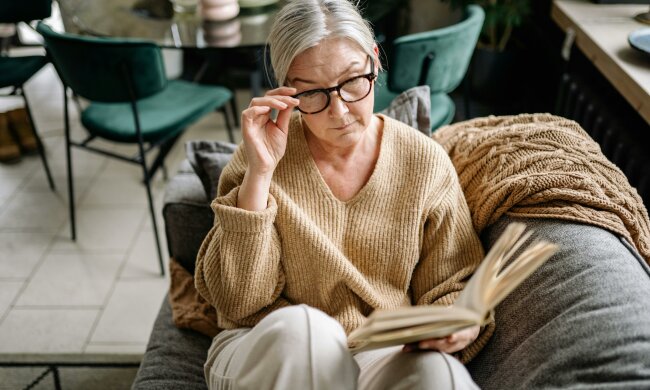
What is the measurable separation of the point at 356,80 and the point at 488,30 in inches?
84.6

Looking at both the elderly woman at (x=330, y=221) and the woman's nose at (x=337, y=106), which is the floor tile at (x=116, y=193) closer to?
the elderly woman at (x=330, y=221)

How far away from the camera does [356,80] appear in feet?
3.60

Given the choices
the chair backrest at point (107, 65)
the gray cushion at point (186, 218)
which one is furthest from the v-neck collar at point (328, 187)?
the chair backrest at point (107, 65)

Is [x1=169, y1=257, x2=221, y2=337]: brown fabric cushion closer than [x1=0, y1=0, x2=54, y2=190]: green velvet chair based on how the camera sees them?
Yes

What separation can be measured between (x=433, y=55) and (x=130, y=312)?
4.77 ft

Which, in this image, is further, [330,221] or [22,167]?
[22,167]

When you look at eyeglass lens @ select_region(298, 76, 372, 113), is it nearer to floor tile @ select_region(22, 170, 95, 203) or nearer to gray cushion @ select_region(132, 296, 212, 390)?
gray cushion @ select_region(132, 296, 212, 390)

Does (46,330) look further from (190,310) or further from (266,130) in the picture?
(266,130)

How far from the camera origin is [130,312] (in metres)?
2.08

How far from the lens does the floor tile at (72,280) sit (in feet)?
7.04

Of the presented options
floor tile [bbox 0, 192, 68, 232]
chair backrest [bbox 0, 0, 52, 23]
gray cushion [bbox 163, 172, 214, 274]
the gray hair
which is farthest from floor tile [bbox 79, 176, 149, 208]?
the gray hair

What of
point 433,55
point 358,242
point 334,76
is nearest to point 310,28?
point 334,76

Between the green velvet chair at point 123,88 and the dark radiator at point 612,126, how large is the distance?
1.43 meters

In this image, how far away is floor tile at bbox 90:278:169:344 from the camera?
1.98 metres
